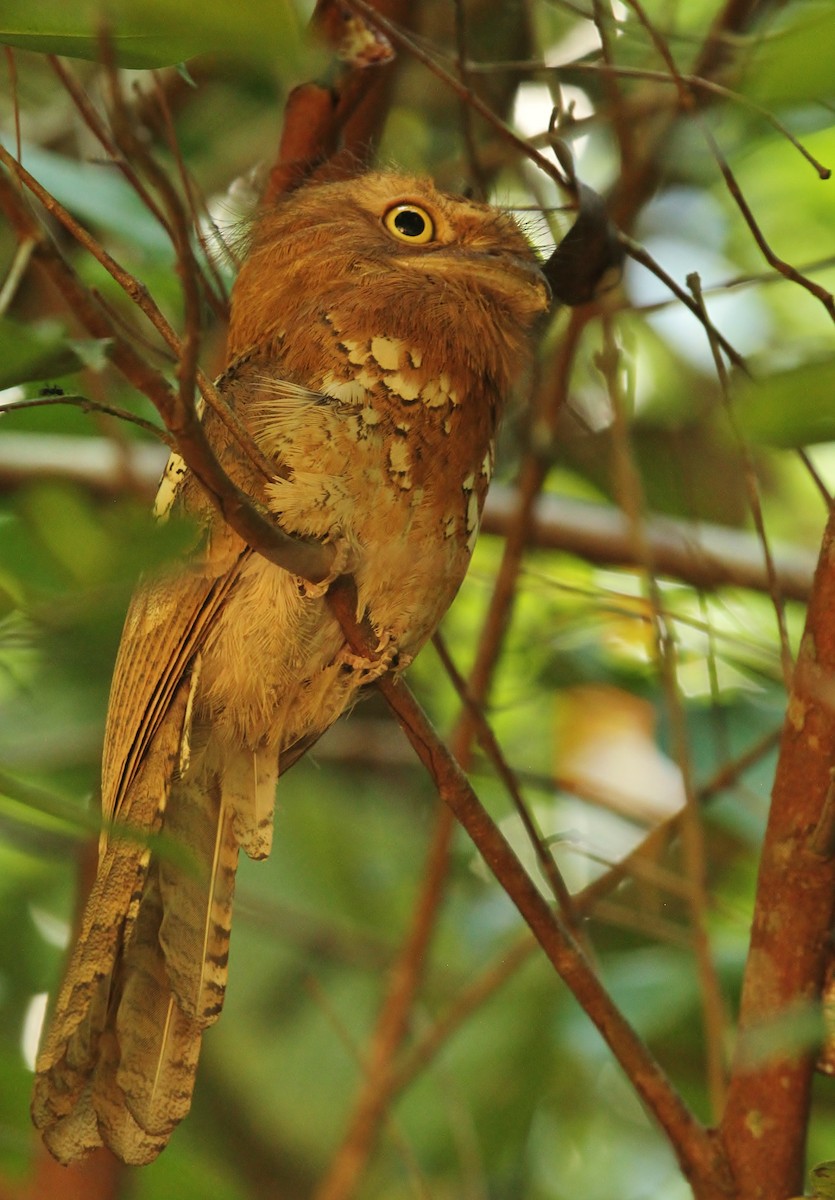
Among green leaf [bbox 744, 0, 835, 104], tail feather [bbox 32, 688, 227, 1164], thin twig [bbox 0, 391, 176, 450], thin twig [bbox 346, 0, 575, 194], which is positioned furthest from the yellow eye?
green leaf [bbox 744, 0, 835, 104]

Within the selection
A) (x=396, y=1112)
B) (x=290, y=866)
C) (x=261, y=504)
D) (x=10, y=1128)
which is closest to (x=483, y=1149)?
(x=396, y=1112)

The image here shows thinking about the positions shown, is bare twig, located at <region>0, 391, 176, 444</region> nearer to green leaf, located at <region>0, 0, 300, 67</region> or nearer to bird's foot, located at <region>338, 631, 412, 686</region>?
green leaf, located at <region>0, 0, 300, 67</region>

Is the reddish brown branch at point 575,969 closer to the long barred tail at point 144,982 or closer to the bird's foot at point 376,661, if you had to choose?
the bird's foot at point 376,661

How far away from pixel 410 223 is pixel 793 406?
4.84ft

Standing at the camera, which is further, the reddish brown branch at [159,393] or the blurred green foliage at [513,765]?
the blurred green foliage at [513,765]

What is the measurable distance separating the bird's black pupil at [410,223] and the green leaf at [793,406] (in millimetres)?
1425

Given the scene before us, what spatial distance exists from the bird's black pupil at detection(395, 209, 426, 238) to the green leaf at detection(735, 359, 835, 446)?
4.68 feet

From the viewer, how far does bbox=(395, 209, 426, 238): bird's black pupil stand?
2.33 meters

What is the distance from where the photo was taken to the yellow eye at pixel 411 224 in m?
2.32

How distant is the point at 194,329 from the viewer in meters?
1.12

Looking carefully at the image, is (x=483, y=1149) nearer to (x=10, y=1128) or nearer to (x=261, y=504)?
(x=10, y=1128)

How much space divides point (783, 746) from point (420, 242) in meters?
1.06

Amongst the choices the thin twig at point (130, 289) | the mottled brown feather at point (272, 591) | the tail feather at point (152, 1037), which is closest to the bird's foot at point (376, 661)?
the mottled brown feather at point (272, 591)

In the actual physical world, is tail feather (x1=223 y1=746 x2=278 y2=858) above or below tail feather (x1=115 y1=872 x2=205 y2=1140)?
above
